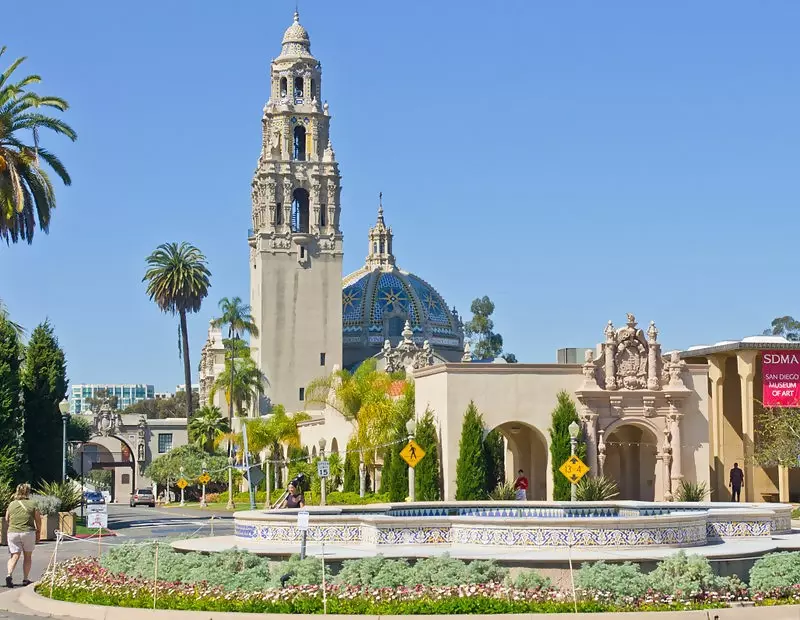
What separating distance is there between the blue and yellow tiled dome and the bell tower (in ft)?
54.1

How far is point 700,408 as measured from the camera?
50.3 metres

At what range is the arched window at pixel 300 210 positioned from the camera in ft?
328

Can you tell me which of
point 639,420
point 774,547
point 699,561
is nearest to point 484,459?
point 639,420

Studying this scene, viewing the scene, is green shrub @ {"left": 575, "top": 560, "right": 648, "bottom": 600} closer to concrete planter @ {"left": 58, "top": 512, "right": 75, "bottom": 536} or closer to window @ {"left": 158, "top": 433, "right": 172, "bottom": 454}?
concrete planter @ {"left": 58, "top": 512, "right": 75, "bottom": 536}

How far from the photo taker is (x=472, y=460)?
47.7 m

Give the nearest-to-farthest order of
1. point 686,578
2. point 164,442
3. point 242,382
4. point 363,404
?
point 686,578 < point 363,404 < point 242,382 < point 164,442

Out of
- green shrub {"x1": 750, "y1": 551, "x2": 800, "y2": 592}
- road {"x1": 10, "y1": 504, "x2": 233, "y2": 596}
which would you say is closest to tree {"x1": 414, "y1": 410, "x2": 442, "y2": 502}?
road {"x1": 10, "y1": 504, "x2": 233, "y2": 596}

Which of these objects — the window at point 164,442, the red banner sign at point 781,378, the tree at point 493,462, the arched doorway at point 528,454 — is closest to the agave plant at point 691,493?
the arched doorway at point 528,454

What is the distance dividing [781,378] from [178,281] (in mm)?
51861

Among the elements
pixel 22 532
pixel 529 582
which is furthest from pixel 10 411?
pixel 529 582

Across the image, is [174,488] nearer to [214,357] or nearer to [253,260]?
[253,260]

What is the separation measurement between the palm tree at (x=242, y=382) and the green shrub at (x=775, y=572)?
7569 cm

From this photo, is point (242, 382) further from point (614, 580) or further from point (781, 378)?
point (614, 580)

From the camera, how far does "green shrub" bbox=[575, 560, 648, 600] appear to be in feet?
62.5
